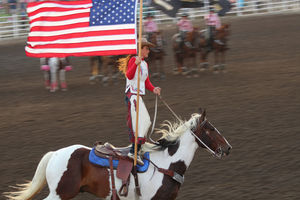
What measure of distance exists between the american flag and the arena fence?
66.0ft

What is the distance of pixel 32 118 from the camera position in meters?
11.7

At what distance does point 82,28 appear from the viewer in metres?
6.05

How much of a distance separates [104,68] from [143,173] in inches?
417

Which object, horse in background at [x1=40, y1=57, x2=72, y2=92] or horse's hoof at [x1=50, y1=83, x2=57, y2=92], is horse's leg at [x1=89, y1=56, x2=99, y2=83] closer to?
horse in background at [x1=40, y1=57, x2=72, y2=92]

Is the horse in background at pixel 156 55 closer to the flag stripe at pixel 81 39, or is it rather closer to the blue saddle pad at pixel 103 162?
the flag stripe at pixel 81 39

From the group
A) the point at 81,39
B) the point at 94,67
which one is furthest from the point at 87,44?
the point at 94,67

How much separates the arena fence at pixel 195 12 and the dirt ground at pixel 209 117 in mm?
7103

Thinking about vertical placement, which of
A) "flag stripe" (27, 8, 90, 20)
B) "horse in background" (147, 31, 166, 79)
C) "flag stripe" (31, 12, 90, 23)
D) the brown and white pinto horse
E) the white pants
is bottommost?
"horse in background" (147, 31, 166, 79)

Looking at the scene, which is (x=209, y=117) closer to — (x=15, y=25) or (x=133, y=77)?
(x=133, y=77)

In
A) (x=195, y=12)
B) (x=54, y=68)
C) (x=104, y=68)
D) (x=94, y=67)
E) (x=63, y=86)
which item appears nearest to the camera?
(x=54, y=68)

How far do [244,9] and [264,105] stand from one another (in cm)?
2202

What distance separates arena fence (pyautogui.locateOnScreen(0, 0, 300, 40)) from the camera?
27172mm

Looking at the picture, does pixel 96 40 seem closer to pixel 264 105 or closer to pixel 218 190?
pixel 218 190

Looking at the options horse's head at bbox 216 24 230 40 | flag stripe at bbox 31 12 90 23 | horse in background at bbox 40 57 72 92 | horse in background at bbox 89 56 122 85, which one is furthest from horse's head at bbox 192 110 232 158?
horse's head at bbox 216 24 230 40
